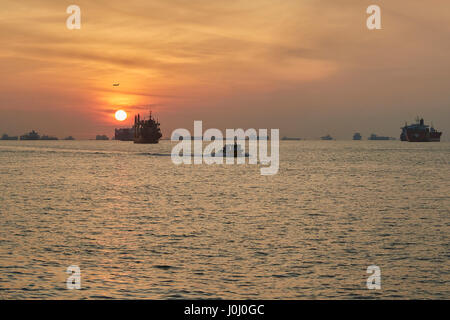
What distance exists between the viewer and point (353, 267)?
1117 inches

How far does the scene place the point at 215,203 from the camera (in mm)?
60781

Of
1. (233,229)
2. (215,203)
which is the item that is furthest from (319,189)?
(233,229)

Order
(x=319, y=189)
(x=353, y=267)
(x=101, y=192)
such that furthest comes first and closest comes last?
(x=319, y=189) → (x=101, y=192) → (x=353, y=267)

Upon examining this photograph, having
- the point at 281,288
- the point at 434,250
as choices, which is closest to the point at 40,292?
the point at 281,288

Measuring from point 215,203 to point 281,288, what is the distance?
1457 inches

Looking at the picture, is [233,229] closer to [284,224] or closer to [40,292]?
[284,224]

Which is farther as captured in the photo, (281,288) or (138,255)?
(138,255)

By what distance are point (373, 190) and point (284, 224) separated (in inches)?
1539

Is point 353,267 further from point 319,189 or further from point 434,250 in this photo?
point 319,189

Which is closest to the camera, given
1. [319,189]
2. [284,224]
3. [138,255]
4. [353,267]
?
[353,267]
